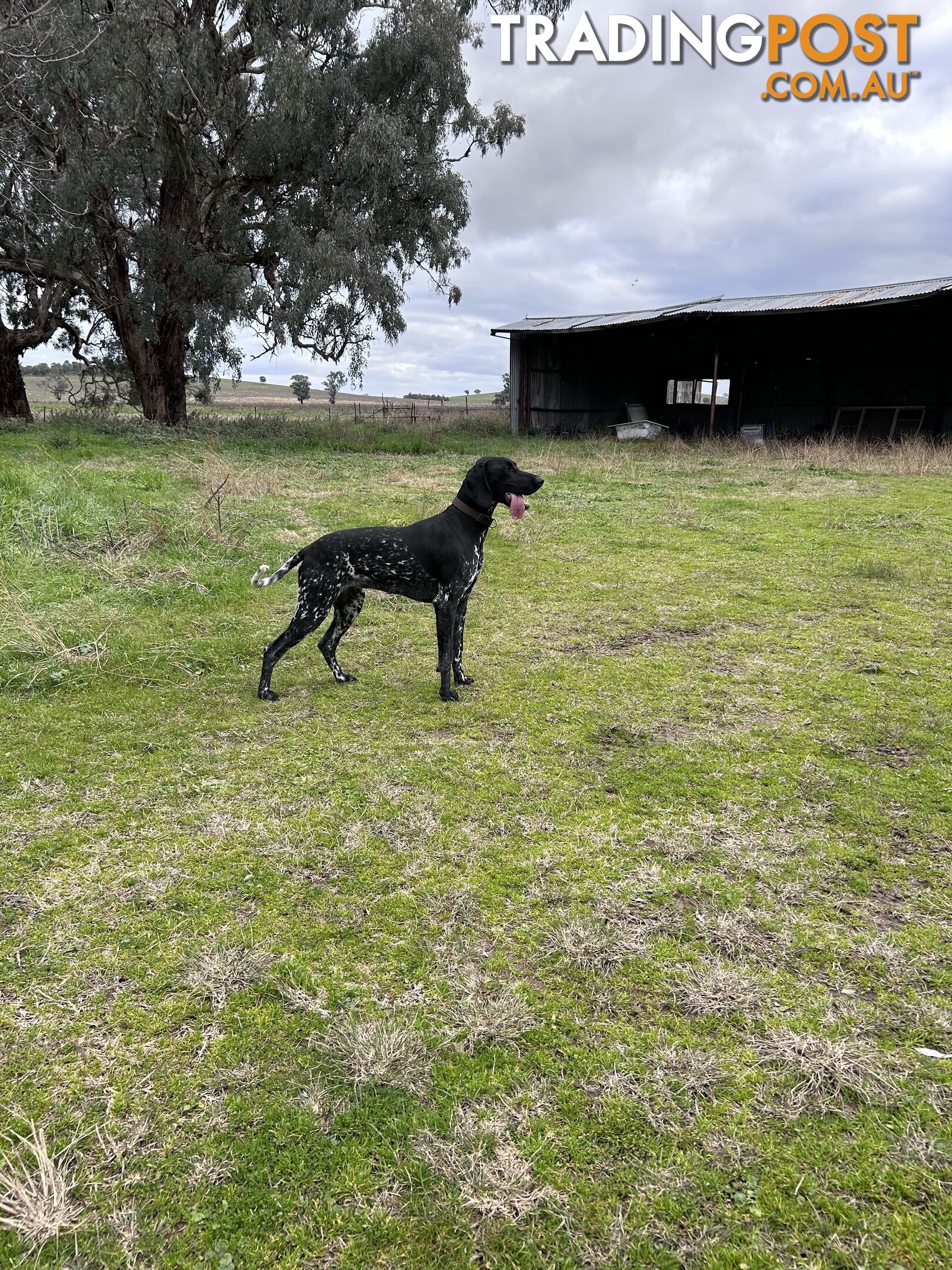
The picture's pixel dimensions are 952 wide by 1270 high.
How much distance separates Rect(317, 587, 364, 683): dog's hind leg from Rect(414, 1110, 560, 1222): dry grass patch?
3534mm

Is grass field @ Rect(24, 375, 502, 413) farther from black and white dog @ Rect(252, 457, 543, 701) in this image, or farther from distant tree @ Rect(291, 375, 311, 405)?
black and white dog @ Rect(252, 457, 543, 701)

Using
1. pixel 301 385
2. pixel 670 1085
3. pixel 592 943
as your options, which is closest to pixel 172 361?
pixel 592 943

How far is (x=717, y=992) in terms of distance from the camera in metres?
2.42

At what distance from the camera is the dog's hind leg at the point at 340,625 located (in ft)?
17.2

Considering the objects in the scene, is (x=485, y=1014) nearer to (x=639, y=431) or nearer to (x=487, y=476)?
(x=487, y=476)

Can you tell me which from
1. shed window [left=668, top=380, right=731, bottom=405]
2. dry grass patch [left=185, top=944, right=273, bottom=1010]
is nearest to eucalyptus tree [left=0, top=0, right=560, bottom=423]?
shed window [left=668, top=380, right=731, bottom=405]

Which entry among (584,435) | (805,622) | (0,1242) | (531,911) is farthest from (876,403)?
(0,1242)

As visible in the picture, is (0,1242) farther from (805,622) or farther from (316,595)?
(805,622)

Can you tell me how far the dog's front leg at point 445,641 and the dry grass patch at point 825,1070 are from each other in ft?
10.0

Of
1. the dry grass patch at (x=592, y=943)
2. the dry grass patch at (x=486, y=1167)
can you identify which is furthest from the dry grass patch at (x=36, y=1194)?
the dry grass patch at (x=592, y=943)

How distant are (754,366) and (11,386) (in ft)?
75.1

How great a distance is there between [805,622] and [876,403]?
67.2ft

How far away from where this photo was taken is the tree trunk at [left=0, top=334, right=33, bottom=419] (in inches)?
808

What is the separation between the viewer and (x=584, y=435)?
25422mm
